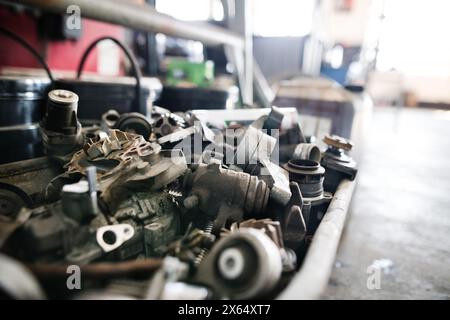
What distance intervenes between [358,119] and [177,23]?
1.27 meters

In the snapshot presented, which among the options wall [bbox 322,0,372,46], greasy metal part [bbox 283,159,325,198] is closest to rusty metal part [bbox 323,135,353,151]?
greasy metal part [bbox 283,159,325,198]

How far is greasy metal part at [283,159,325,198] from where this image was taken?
94cm

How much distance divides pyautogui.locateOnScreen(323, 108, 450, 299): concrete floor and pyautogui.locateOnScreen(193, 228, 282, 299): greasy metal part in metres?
0.62

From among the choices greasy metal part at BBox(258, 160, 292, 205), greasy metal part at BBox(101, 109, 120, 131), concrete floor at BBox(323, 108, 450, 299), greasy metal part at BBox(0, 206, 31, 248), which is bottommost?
concrete floor at BBox(323, 108, 450, 299)

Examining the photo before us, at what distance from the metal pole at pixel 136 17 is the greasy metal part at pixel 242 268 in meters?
1.10

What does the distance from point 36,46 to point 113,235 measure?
3107mm

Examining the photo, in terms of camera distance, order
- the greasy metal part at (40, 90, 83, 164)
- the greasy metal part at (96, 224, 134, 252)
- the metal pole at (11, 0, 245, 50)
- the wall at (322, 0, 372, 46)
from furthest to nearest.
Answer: the wall at (322, 0, 372, 46)
the metal pole at (11, 0, 245, 50)
the greasy metal part at (40, 90, 83, 164)
the greasy metal part at (96, 224, 134, 252)

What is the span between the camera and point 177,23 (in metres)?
1.92

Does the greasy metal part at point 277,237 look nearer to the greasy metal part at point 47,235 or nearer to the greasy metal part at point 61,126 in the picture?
the greasy metal part at point 47,235

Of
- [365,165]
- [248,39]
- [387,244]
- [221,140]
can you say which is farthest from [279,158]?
[365,165]

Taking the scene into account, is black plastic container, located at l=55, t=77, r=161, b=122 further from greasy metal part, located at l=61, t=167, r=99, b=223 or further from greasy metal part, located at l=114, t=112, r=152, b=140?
greasy metal part, located at l=61, t=167, r=99, b=223

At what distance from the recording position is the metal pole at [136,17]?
4.00ft

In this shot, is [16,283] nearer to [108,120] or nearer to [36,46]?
[108,120]
